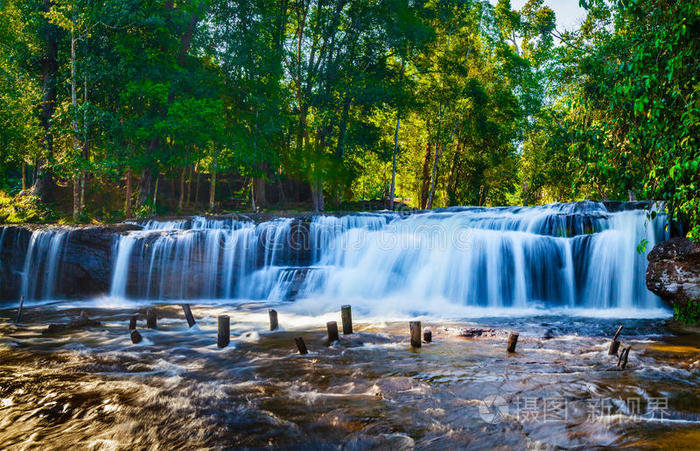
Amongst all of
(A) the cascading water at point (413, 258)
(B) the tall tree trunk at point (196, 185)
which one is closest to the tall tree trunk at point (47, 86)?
(B) the tall tree trunk at point (196, 185)

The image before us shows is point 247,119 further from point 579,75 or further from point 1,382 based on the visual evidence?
Answer: point 1,382

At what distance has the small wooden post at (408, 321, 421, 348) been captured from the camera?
9.12 metres

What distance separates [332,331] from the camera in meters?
9.61

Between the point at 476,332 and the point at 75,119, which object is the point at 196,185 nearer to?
the point at 75,119

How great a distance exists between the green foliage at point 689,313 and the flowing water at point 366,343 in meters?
0.75

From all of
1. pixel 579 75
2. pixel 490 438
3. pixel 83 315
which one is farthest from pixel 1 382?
pixel 579 75

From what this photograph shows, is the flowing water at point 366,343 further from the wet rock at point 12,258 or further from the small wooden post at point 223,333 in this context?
the wet rock at point 12,258

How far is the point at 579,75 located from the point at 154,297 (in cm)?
2387

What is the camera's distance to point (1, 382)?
755cm

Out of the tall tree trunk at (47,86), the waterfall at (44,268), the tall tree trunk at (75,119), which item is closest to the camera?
the waterfall at (44,268)

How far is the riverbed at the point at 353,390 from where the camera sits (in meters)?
5.42

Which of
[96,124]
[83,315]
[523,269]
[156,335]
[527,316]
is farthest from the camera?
[96,124]

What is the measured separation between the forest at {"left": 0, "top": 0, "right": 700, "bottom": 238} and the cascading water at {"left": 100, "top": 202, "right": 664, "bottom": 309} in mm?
3657

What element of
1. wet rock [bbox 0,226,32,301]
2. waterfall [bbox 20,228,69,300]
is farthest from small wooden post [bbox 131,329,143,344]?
wet rock [bbox 0,226,32,301]
